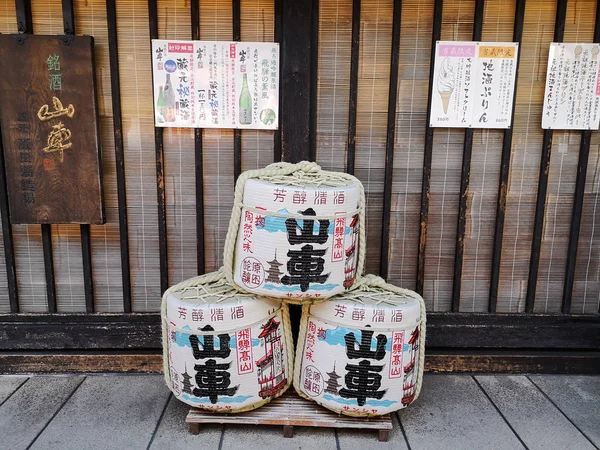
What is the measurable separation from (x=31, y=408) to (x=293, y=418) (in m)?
2.10

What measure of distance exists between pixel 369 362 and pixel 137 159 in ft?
8.36

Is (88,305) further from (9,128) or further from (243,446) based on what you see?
(243,446)

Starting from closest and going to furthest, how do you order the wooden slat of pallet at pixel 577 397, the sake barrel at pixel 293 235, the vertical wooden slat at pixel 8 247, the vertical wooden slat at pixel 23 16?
1. the sake barrel at pixel 293 235
2. the wooden slat of pallet at pixel 577 397
3. the vertical wooden slat at pixel 23 16
4. the vertical wooden slat at pixel 8 247

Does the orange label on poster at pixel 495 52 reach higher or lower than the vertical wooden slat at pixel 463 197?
higher

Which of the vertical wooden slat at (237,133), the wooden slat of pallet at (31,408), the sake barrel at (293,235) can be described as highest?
the vertical wooden slat at (237,133)

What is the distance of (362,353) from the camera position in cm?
347

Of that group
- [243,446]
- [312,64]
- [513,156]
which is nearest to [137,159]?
[312,64]

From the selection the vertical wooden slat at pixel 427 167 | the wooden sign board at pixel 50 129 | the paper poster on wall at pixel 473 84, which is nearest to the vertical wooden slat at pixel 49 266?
the wooden sign board at pixel 50 129

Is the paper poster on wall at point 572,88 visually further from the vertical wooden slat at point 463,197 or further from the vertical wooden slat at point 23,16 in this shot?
the vertical wooden slat at point 23,16

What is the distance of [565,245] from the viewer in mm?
4367

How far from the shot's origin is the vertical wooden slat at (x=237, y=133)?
3.88m

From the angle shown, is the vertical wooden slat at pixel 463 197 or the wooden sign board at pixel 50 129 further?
the vertical wooden slat at pixel 463 197

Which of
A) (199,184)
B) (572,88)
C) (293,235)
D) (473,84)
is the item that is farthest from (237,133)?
(572,88)

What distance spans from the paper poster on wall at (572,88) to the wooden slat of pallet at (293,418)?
2.88 metres
